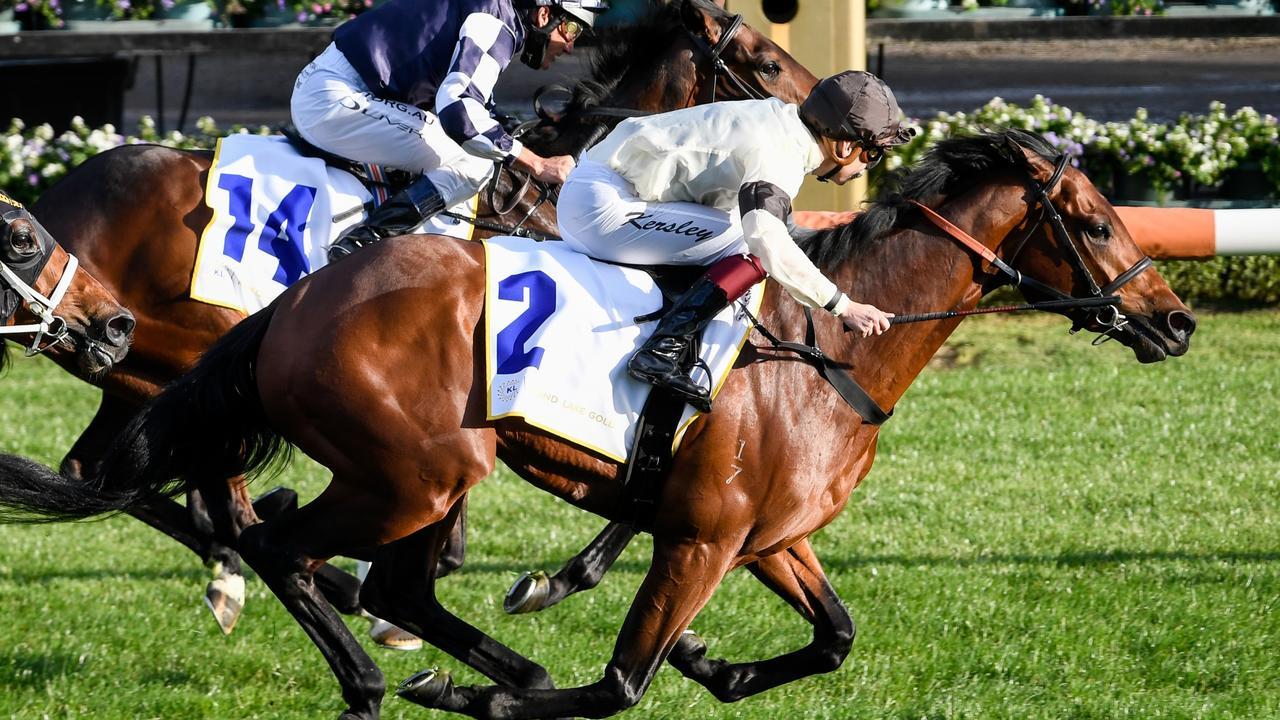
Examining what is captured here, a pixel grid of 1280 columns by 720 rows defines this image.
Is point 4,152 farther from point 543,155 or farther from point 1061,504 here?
point 1061,504

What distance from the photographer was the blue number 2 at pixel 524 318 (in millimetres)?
3744

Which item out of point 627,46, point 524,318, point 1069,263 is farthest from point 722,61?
point 524,318

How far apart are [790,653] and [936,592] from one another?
1.33 m

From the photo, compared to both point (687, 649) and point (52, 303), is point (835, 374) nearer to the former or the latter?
A: point (687, 649)

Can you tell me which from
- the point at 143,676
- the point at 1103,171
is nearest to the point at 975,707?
the point at 143,676

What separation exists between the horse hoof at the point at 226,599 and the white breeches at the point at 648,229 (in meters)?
1.99

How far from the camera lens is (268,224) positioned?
5.02 m

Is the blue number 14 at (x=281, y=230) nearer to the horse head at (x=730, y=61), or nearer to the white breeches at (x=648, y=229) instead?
the white breeches at (x=648, y=229)

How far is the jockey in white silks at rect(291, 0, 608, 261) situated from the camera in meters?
4.84

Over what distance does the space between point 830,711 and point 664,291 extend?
139cm

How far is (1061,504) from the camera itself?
6742 millimetres

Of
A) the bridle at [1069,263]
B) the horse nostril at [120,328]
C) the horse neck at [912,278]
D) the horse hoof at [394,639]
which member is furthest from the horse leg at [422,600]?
the bridle at [1069,263]

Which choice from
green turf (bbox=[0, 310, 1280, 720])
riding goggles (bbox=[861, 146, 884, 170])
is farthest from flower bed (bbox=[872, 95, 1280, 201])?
riding goggles (bbox=[861, 146, 884, 170])

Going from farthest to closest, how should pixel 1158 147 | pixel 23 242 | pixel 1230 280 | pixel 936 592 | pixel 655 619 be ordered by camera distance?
pixel 1230 280
pixel 1158 147
pixel 936 592
pixel 23 242
pixel 655 619
